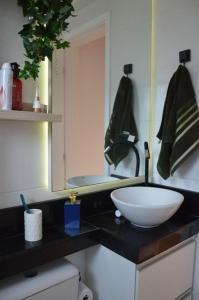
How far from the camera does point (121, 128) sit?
172 cm

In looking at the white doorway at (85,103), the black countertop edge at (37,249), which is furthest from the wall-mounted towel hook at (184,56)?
the black countertop edge at (37,249)

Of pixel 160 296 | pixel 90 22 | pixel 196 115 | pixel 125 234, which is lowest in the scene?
pixel 160 296

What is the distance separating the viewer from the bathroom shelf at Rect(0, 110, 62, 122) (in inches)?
39.9

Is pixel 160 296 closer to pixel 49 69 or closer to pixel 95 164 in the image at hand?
pixel 95 164

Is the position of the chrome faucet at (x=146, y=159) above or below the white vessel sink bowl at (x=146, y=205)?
above

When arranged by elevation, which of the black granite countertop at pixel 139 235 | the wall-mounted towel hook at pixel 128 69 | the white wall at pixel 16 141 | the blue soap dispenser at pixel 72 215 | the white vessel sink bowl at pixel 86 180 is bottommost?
the black granite countertop at pixel 139 235

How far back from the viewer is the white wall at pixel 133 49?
169 centimetres

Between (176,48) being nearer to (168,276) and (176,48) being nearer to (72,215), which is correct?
(72,215)

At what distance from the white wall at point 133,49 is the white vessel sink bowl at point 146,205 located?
0.86 ft

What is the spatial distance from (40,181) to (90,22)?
100 cm

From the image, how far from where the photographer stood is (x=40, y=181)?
1.27m

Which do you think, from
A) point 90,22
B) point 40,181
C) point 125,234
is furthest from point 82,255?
point 90,22

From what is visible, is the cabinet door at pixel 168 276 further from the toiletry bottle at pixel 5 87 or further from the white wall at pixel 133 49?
the toiletry bottle at pixel 5 87

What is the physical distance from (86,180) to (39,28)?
85cm
